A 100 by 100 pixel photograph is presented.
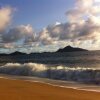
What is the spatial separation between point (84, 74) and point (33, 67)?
320 inches

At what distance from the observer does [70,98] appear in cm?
1014

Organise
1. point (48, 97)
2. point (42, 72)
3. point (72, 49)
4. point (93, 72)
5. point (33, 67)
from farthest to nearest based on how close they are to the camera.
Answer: point (72, 49) → point (33, 67) → point (42, 72) → point (93, 72) → point (48, 97)

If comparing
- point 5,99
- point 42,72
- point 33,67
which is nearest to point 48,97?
point 5,99

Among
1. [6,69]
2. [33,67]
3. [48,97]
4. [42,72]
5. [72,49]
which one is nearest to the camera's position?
[48,97]

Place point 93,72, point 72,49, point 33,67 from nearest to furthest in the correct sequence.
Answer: point 93,72, point 33,67, point 72,49

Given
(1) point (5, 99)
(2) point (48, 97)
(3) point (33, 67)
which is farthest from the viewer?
(3) point (33, 67)

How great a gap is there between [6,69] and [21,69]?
2.56 m

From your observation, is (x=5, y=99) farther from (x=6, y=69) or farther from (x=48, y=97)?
(x=6, y=69)

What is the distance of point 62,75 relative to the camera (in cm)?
2614

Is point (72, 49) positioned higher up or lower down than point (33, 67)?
higher up

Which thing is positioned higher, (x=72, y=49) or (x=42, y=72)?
(x=72, y=49)

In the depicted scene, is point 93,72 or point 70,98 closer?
point 70,98

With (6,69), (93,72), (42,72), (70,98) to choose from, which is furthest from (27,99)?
(6,69)

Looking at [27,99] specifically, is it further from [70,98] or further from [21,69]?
[21,69]
